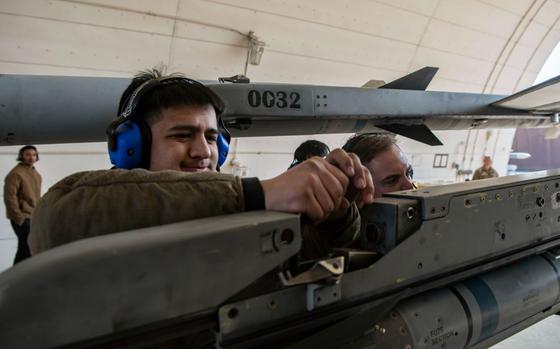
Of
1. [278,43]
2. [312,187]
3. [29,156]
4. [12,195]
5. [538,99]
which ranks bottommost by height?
[12,195]

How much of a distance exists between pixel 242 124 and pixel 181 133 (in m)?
1.36

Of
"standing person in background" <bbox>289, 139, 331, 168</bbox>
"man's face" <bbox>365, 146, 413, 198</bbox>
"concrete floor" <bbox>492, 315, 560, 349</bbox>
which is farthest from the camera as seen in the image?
"standing person in background" <bbox>289, 139, 331, 168</bbox>

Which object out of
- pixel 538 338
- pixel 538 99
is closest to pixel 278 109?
pixel 538 338

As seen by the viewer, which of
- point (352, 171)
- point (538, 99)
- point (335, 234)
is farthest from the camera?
point (538, 99)

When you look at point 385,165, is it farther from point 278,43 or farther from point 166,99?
point 278,43

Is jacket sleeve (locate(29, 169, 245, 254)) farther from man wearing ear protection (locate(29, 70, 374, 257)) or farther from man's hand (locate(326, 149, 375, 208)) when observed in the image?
man's hand (locate(326, 149, 375, 208))

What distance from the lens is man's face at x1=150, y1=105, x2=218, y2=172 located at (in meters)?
0.86

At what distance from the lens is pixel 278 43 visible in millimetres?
3625

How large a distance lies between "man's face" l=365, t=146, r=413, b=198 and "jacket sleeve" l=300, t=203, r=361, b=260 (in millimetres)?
544

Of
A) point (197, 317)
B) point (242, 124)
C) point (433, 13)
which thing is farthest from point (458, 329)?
point (433, 13)

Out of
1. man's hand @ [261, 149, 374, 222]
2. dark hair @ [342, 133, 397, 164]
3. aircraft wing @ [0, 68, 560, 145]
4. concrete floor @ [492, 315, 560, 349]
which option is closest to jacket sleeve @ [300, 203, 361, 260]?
man's hand @ [261, 149, 374, 222]

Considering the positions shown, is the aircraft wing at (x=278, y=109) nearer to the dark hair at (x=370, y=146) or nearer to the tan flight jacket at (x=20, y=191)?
the dark hair at (x=370, y=146)

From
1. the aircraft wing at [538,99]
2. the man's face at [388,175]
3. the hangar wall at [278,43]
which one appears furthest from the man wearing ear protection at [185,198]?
the aircraft wing at [538,99]

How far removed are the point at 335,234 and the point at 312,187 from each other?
22 cm
